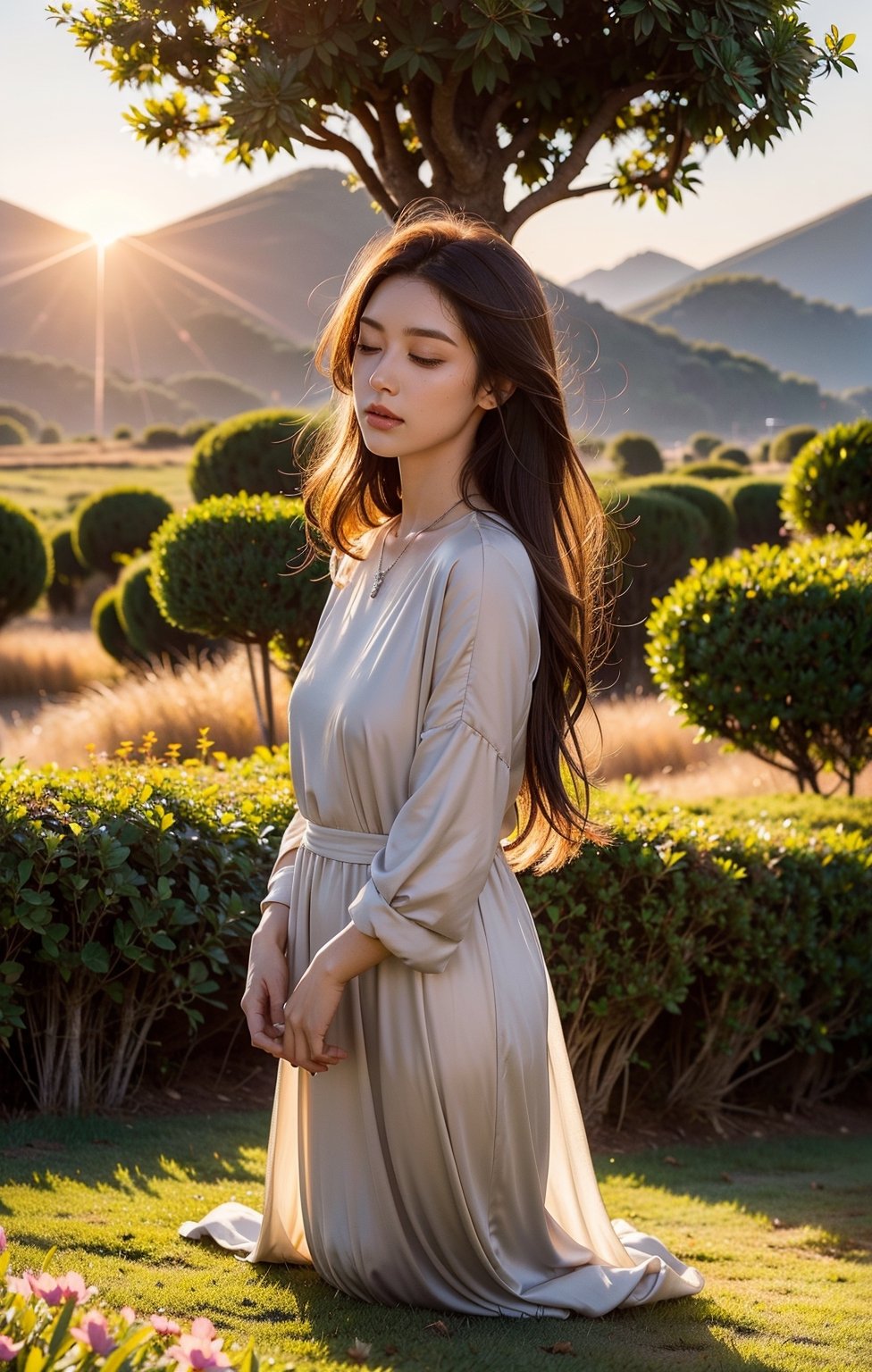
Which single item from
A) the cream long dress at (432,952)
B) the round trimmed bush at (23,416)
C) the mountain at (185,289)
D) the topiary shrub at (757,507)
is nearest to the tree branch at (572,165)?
the cream long dress at (432,952)

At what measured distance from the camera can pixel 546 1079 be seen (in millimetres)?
2527

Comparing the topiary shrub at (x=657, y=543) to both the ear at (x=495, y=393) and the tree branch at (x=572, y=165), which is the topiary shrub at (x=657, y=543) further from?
the ear at (x=495, y=393)

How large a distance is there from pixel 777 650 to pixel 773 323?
14993 cm

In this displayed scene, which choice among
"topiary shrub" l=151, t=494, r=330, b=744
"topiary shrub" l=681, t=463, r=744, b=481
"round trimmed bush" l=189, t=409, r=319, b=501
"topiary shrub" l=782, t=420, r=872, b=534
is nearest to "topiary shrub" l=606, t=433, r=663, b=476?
"topiary shrub" l=681, t=463, r=744, b=481

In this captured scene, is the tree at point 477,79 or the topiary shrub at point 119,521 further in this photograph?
the topiary shrub at point 119,521

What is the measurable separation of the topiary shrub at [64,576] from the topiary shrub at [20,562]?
4650 mm

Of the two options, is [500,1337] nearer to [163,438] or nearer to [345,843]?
[345,843]

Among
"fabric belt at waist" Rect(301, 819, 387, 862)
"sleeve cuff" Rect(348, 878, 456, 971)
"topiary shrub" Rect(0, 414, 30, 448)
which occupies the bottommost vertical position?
"sleeve cuff" Rect(348, 878, 456, 971)

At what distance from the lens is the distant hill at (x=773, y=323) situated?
467 ft

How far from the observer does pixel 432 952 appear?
7.18 ft

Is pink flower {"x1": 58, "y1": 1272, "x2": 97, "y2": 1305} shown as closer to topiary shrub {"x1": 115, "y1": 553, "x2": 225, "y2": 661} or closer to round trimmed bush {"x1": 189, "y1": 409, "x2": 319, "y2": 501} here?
round trimmed bush {"x1": 189, "y1": 409, "x2": 319, "y2": 501}

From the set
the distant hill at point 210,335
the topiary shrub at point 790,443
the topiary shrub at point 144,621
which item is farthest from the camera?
the distant hill at point 210,335

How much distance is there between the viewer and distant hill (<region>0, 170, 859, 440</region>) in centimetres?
10031

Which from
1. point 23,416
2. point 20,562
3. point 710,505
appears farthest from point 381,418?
point 23,416
